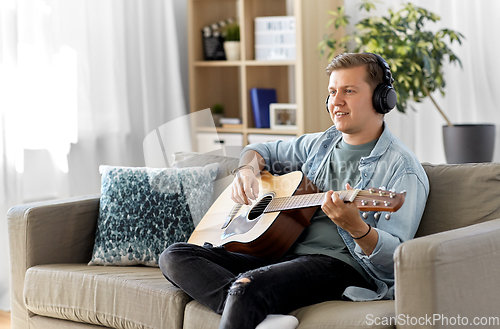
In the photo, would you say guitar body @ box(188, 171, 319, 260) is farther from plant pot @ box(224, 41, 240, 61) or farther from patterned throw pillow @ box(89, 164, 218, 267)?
plant pot @ box(224, 41, 240, 61)

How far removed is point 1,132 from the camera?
255 centimetres

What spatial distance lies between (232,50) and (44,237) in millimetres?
1752

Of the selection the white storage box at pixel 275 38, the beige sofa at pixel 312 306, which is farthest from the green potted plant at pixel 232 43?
the beige sofa at pixel 312 306

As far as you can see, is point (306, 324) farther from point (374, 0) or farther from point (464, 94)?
point (374, 0)

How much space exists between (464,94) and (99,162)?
77.0 inches

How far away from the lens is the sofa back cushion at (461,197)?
61.9 inches

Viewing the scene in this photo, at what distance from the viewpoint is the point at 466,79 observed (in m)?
2.85

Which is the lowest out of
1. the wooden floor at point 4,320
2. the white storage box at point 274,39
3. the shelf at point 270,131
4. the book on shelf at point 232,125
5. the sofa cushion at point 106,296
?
the wooden floor at point 4,320

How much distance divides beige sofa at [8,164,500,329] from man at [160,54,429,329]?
69 millimetres

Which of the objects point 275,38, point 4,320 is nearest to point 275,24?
point 275,38

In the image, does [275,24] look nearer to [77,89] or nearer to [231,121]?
[231,121]

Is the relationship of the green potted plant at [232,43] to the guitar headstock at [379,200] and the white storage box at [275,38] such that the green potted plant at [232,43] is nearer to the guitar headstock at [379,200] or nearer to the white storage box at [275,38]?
the white storage box at [275,38]

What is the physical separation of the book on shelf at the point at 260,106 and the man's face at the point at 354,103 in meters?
1.64

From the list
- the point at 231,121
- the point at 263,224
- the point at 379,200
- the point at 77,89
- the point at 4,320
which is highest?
the point at 77,89
